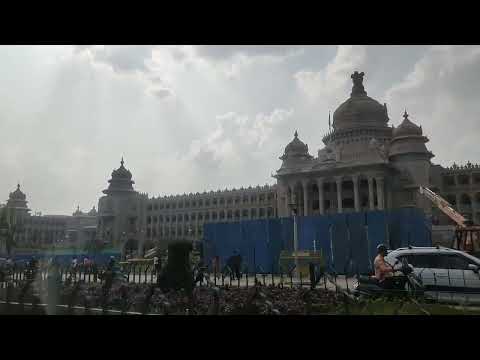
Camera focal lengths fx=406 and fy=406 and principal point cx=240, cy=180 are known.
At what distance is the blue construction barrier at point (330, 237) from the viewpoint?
26.1m

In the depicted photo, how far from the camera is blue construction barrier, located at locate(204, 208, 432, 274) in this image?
26125 millimetres

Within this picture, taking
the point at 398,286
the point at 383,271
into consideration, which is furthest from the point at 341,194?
the point at 398,286

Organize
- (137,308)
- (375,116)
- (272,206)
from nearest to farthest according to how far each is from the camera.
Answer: (137,308) < (375,116) < (272,206)

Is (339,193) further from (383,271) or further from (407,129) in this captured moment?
(383,271)

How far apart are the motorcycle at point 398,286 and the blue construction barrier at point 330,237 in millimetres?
12390

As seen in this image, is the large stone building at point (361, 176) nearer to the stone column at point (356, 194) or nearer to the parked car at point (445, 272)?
the stone column at point (356, 194)

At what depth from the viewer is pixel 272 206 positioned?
7475cm

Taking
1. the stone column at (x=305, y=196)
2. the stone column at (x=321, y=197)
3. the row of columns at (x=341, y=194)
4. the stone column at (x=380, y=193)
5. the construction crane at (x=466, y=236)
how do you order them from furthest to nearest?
the stone column at (x=305, y=196), the stone column at (x=321, y=197), the row of columns at (x=341, y=194), the stone column at (x=380, y=193), the construction crane at (x=466, y=236)

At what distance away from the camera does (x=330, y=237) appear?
27.7 m

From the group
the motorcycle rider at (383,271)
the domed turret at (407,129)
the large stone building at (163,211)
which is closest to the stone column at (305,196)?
the domed turret at (407,129)

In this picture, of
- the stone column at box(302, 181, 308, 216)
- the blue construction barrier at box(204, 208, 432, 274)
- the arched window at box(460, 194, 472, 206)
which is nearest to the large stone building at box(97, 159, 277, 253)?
the stone column at box(302, 181, 308, 216)
